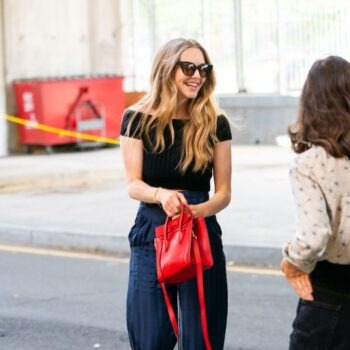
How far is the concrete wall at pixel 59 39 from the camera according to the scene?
65.7 ft

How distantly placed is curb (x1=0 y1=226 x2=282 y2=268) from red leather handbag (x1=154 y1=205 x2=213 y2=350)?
5.29 metres

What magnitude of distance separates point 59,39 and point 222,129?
1646 cm

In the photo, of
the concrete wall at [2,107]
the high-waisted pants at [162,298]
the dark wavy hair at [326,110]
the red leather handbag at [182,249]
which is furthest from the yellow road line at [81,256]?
the concrete wall at [2,107]


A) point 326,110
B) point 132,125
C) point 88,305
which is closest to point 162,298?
point 132,125

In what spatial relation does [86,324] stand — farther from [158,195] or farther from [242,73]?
[242,73]

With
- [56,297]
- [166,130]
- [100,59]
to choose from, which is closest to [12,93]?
[100,59]

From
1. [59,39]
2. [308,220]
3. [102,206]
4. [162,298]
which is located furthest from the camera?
[59,39]

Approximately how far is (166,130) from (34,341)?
295 cm

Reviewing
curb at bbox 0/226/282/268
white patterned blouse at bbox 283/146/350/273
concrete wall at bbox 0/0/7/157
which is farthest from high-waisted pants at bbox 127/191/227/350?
concrete wall at bbox 0/0/7/157

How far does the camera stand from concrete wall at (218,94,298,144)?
19.8 meters

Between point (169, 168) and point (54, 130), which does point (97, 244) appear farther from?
point (54, 130)

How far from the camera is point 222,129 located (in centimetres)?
470

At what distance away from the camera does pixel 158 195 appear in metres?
4.47

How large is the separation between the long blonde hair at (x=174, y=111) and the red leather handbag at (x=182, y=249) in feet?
0.91
